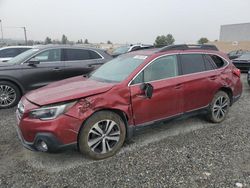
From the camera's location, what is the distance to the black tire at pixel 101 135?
357 cm

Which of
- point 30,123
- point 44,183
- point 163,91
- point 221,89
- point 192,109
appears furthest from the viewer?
point 221,89

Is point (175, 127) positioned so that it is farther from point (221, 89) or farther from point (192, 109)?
point (221, 89)

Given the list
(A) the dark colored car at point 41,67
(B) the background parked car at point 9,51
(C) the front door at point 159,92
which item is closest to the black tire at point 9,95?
(A) the dark colored car at point 41,67

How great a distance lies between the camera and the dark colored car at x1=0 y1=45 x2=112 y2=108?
641 cm

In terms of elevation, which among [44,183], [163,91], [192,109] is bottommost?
[44,183]

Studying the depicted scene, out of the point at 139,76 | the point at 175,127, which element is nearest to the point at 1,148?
the point at 139,76

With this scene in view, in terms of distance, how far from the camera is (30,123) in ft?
11.2

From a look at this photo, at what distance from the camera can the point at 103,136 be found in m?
3.74

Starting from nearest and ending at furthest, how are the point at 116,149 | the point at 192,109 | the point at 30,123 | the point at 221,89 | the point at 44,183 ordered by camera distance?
the point at 44,183, the point at 30,123, the point at 116,149, the point at 192,109, the point at 221,89

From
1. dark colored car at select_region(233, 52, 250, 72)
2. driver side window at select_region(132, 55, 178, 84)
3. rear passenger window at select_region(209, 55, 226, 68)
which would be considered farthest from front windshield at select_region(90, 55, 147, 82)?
dark colored car at select_region(233, 52, 250, 72)

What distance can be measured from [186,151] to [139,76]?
1.40 m

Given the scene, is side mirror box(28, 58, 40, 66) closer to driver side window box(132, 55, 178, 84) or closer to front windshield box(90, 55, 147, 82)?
front windshield box(90, 55, 147, 82)

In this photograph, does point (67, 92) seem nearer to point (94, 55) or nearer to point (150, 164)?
point (150, 164)

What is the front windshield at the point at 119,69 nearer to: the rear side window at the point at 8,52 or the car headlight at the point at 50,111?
the car headlight at the point at 50,111
